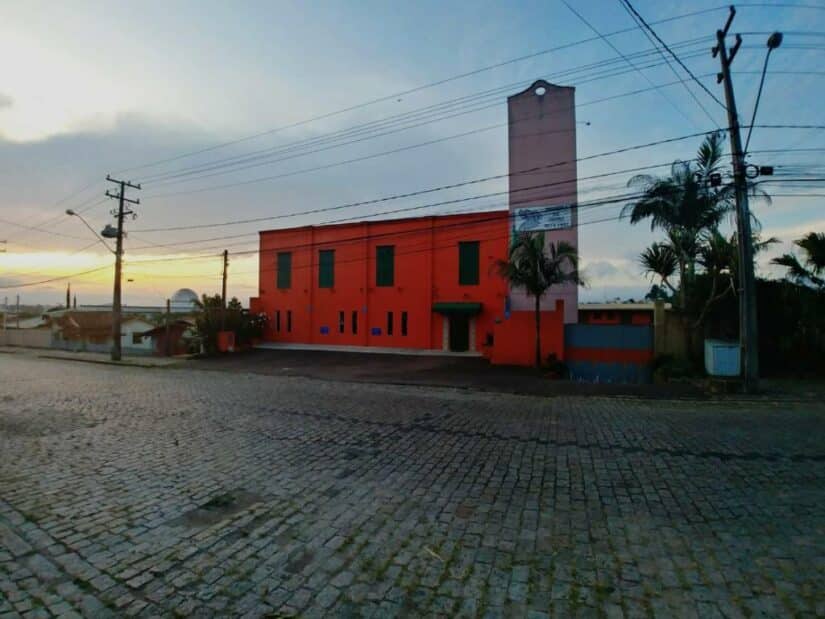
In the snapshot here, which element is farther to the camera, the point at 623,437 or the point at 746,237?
the point at 746,237

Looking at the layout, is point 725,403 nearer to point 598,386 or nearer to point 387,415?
point 598,386

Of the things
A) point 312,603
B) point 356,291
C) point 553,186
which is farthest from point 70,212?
point 312,603

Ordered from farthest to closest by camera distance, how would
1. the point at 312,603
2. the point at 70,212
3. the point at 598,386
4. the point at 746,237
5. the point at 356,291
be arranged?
1. the point at 356,291
2. the point at 70,212
3. the point at 598,386
4. the point at 746,237
5. the point at 312,603

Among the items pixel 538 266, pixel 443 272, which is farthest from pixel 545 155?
pixel 538 266

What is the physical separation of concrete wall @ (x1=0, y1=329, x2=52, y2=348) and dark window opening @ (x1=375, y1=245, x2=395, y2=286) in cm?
2922

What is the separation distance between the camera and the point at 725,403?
10.2 meters

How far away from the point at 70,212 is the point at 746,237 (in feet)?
88.7

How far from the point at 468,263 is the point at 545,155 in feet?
22.0

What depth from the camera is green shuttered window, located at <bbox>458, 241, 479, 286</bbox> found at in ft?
77.9

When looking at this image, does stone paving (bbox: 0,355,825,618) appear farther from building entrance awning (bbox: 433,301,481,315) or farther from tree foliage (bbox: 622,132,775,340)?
building entrance awning (bbox: 433,301,481,315)

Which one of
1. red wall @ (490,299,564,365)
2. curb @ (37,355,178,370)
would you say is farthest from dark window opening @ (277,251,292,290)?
red wall @ (490,299,564,365)

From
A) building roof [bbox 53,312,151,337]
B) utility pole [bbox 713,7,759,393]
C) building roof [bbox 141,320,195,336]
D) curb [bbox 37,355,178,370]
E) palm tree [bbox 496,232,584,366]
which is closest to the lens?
utility pole [bbox 713,7,759,393]

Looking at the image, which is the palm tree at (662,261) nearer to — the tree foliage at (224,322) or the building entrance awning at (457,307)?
the building entrance awning at (457,307)

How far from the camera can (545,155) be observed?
72.1 ft
